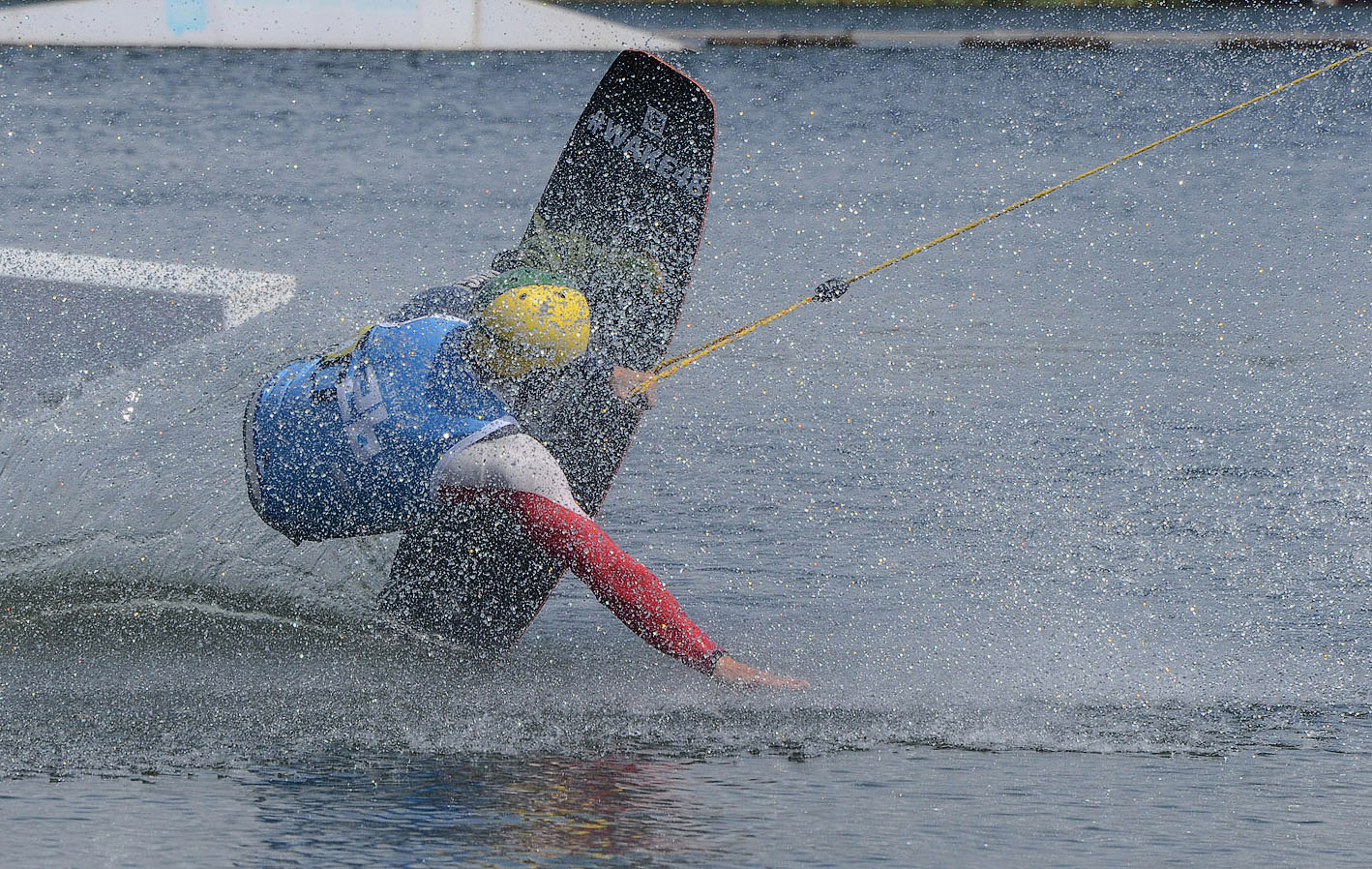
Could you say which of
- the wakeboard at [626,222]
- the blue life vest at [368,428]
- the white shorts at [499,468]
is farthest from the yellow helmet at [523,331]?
the wakeboard at [626,222]

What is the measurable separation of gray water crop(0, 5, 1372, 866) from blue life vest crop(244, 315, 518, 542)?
0.47 meters

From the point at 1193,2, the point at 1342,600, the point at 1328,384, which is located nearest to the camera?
the point at 1342,600

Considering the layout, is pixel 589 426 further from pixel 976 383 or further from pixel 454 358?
pixel 976 383

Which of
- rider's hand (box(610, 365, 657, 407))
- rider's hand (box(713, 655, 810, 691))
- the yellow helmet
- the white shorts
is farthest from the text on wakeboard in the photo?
rider's hand (box(713, 655, 810, 691))

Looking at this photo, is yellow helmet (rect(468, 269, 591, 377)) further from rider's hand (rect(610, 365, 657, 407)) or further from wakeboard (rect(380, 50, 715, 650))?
wakeboard (rect(380, 50, 715, 650))

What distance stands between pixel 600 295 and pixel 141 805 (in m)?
2.66

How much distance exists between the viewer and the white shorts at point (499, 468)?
4.34 meters

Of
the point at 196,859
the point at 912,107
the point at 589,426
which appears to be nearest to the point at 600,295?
the point at 589,426

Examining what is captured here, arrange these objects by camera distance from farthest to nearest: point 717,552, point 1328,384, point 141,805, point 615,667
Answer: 1. point 1328,384
2. point 717,552
3. point 615,667
4. point 141,805

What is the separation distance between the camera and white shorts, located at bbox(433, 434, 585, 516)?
4340mm

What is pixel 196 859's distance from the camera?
3596mm

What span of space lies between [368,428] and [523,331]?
1.48 ft

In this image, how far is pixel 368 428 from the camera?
446cm

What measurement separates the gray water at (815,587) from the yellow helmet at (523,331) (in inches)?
34.0
